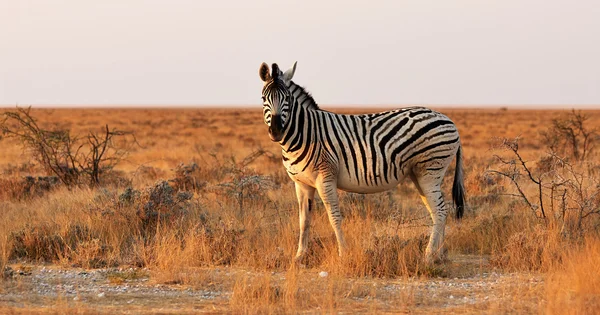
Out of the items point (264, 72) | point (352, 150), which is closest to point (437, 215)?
point (352, 150)

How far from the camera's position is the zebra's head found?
27.3 ft

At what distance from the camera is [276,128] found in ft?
27.2

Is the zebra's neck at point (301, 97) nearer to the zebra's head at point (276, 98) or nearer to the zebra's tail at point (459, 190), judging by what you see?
the zebra's head at point (276, 98)

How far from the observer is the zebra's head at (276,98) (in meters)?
8.32

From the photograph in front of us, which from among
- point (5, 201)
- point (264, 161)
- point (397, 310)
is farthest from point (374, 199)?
point (264, 161)

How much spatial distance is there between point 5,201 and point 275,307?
27.2 feet

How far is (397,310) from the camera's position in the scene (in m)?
6.52

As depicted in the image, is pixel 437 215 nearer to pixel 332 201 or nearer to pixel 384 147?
pixel 384 147

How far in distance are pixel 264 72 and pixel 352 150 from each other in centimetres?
146

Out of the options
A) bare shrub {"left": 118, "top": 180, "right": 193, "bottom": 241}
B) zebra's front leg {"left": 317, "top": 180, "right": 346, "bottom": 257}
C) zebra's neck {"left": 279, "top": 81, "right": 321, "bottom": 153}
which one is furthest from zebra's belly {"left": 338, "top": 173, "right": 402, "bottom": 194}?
bare shrub {"left": 118, "top": 180, "right": 193, "bottom": 241}

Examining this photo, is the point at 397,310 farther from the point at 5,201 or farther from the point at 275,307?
the point at 5,201

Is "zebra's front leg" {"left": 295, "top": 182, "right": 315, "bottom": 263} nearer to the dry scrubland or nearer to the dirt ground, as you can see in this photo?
the dry scrubland

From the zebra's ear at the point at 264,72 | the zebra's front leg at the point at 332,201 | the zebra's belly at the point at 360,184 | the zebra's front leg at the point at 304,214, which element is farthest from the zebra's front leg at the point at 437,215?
the zebra's ear at the point at 264,72

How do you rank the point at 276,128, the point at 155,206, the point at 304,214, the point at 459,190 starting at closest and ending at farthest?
the point at 276,128, the point at 304,214, the point at 459,190, the point at 155,206
